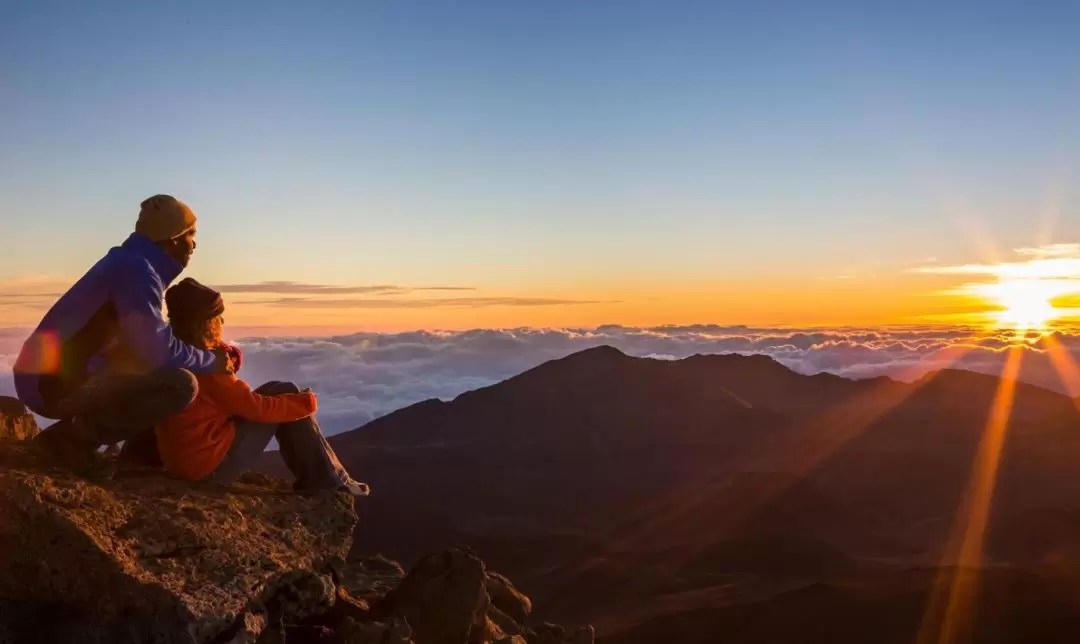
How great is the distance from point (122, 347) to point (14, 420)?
2.53 meters

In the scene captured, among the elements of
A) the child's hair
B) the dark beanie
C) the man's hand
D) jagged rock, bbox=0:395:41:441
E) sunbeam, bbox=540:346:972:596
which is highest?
the dark beanie

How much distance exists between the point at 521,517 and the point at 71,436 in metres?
43.7

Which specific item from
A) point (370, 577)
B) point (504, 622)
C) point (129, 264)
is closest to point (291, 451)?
point (129, 264)

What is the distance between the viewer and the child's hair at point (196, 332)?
5.21 meters

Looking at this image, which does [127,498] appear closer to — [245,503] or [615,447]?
[245,503]

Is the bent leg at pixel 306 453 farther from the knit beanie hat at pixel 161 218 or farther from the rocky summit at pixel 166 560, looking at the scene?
the knit beanie hat at pixel 161 218

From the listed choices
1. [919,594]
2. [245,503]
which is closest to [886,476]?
[919,594]

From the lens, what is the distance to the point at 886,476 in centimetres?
5775

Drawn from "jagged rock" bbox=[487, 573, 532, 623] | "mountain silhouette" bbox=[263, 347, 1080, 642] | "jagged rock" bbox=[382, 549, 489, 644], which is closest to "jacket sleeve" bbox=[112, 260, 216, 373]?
"jagged rock" bbox=[382, 549, 489, 644]

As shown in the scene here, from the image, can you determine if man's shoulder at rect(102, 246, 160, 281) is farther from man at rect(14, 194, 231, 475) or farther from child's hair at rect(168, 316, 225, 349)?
child's hair at rect(168, 316, 225, 349)

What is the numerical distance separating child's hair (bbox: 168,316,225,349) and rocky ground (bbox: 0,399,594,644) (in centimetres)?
102

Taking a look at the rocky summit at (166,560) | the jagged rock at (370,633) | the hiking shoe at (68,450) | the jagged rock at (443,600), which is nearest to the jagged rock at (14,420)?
the rocky summit at (166,560)

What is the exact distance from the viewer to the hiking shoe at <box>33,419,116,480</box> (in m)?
5.21

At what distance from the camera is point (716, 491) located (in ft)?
158
